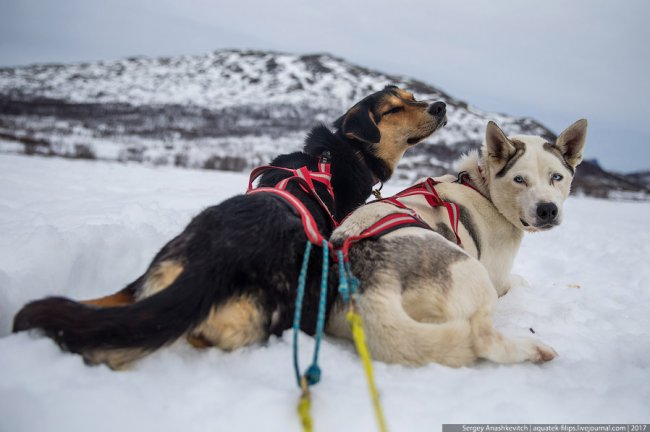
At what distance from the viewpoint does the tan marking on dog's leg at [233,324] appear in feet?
6.22

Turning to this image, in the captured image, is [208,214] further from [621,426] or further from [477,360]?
[621,426]

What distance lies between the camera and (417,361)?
1.98 meters

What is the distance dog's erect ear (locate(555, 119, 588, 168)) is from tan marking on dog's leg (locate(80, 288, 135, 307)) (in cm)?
381

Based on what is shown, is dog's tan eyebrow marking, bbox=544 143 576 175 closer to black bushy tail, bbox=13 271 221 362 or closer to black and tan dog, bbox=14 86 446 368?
black and tan dog, bbox=14 86 446 368

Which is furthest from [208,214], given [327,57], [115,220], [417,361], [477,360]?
[327,57]

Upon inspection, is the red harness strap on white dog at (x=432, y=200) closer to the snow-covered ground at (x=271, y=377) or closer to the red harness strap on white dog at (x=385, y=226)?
the red harness strap on white dog at (x=385, y=226)

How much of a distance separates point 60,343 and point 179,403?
612 mm

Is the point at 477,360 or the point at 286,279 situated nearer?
the point at 286,279

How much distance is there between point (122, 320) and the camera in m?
1.64

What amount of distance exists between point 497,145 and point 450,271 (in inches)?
71.3

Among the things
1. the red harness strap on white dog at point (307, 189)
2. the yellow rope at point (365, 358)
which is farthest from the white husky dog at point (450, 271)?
the yellow rope at point (365, 358)

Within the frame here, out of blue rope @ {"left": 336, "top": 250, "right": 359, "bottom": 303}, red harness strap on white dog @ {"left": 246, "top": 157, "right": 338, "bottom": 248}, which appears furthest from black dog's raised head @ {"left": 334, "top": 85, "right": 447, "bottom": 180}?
blue rope @ {"left": 336, "top": 250, "right": 359, "bottom": 303}

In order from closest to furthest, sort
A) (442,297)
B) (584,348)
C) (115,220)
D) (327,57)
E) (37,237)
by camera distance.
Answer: (442,297) → (584,348) → (37,237) → (115,220) → (327,57)

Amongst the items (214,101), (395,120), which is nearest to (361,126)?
(395,120)
